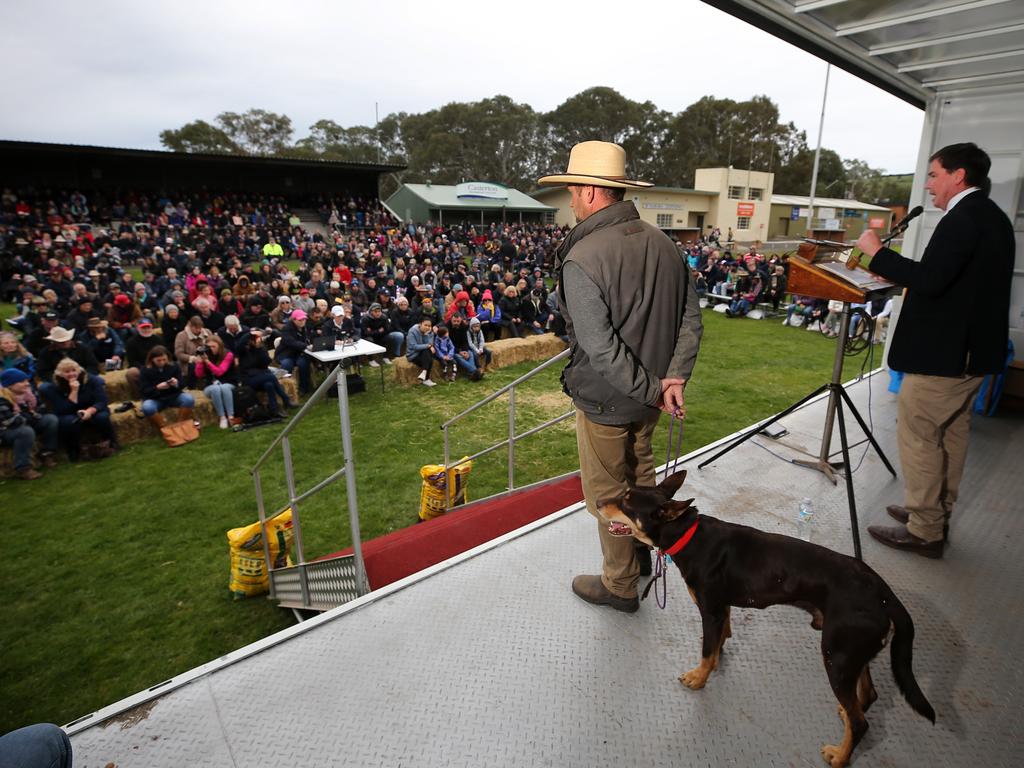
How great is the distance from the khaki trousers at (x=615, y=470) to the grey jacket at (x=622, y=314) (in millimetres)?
77

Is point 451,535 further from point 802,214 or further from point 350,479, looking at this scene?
point 802,214

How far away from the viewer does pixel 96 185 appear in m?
27.1

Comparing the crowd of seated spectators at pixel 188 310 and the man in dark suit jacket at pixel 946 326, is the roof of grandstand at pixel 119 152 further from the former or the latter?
the man in dark suit jacket at pixel 946 326

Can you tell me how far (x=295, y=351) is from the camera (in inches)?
358

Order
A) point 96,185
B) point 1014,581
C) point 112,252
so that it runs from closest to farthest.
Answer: point 1014,581
point 112,252
point 96,185

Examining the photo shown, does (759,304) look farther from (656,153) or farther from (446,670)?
(656,153)

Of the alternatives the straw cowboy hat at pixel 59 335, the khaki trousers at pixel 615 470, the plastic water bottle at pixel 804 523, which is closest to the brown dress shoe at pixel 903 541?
the plastic water bottle at pixel 804 523

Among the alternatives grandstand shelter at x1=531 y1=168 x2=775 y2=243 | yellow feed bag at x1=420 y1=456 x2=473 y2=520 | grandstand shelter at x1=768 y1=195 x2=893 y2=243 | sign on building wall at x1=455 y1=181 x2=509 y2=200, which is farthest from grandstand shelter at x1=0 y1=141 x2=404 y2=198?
grandstand shelter at x1=768 y1=195 x2=893 y2=243

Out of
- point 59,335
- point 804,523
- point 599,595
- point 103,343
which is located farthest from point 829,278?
point 103,343

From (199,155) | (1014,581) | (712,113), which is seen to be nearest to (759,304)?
(1014,581)

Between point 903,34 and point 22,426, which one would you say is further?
point 22,426

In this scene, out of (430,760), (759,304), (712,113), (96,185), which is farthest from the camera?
(712,113)

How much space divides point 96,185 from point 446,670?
3418 centimetres

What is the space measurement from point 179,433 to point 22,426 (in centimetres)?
157
